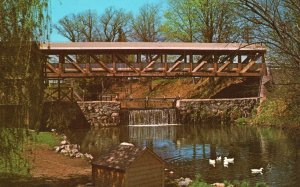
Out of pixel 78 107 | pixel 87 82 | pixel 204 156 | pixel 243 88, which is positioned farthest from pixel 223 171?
pixel 87 82

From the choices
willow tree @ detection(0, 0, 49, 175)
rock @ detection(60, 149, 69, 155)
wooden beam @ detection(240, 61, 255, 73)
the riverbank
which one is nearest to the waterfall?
wooden beam @ detection(240, 61, 255, 73)

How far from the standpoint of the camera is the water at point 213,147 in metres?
13.9

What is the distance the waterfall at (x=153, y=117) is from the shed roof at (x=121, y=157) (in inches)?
768

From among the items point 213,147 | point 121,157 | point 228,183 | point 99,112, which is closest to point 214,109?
point 99,112

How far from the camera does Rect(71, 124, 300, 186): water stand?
13868 mm

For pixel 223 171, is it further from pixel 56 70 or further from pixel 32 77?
pixel 56 70

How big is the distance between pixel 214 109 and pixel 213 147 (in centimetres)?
1120

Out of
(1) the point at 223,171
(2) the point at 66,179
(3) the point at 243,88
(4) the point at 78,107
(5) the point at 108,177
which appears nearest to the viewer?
(5) the point at 108,177

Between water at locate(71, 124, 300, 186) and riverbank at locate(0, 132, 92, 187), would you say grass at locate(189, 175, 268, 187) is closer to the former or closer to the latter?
water at locate(71, 124, 300, 186)

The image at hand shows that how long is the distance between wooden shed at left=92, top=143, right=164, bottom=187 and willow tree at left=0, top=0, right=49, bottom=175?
2064 millimetres

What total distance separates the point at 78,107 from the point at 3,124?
66.6 ft

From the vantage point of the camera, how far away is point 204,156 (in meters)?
17.3

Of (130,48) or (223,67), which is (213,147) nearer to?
(130,48)

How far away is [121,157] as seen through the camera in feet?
32.8
